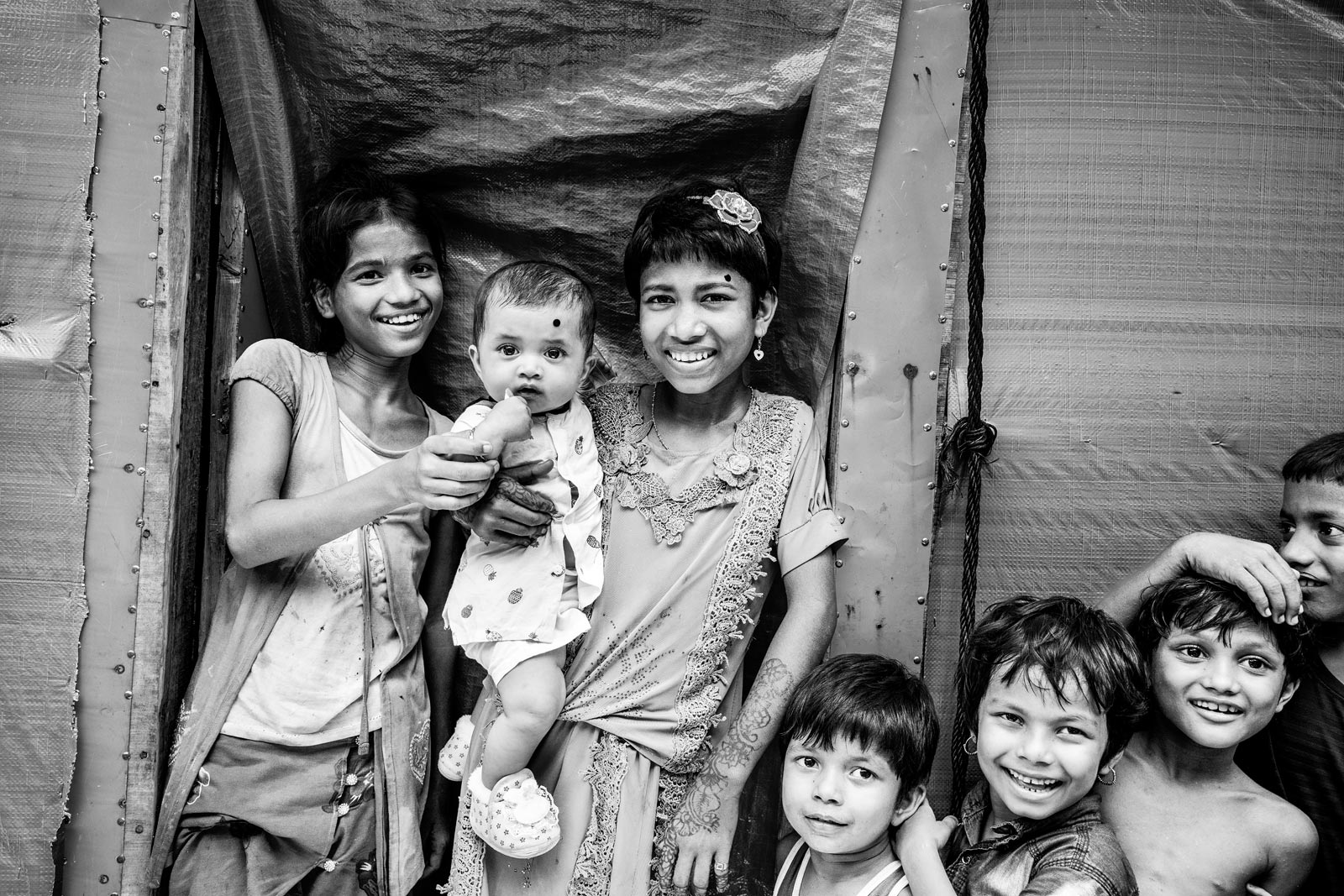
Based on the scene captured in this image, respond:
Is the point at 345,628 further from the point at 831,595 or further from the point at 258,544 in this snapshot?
the point at 831,595

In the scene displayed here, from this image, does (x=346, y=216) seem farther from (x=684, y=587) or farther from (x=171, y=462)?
(x=684, y=587)

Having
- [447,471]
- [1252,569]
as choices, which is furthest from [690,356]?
[1252,569]

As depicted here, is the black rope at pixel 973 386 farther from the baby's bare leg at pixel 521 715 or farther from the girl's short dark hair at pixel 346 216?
the girl's short dark hair at pixel 346 216

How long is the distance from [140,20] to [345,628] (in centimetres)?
126

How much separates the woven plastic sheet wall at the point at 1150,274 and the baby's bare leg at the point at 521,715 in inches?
40.2

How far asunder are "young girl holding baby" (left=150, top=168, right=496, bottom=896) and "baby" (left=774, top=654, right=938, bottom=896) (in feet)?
2.40

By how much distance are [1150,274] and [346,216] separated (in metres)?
1.73

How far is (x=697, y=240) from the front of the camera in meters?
2.18

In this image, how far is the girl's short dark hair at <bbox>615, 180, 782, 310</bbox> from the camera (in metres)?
2.18

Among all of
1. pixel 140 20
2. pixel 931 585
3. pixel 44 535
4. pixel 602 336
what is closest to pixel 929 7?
pixel 602 336

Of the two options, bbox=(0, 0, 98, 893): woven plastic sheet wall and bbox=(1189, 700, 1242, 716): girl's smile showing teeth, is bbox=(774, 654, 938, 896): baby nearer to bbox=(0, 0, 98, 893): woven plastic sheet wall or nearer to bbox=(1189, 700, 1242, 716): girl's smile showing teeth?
bbox=(1189, 700, 1242, 716): girl's smile showing teeth

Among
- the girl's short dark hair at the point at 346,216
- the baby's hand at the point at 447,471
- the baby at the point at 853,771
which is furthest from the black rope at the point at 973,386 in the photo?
the girl's short dark hair at the point at 346,216

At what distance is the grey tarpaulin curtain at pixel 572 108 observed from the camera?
91.4 inches

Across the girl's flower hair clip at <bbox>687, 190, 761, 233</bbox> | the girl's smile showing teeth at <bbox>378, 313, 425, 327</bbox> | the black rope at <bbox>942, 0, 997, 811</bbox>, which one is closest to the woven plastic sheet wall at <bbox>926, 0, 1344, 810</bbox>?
the black rope at <bbox>942, 0, 997, 811</bbox>
